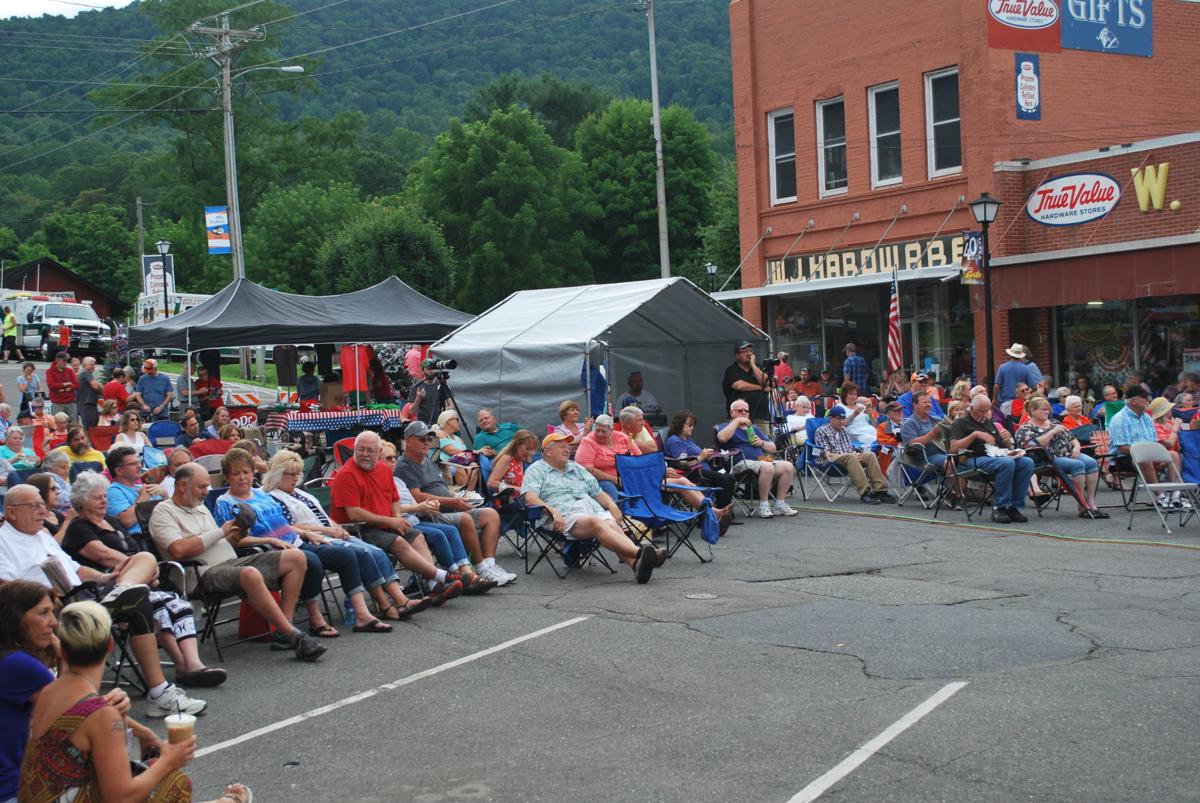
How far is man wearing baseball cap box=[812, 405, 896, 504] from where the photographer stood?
51.2 feet

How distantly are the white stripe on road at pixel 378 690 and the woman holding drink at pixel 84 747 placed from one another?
2108 millimetres

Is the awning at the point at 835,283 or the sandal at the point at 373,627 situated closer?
the sandal at the point at 373,627

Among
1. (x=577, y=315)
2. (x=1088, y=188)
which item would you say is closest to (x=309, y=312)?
(x=577, y=315)

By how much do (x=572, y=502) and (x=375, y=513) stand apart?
→ 1.95 m

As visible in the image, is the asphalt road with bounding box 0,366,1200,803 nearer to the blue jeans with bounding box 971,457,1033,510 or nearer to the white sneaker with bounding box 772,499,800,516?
the blue jeans with bounding box 971,457,1033,510

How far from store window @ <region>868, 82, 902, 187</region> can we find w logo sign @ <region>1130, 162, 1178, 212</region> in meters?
5.36

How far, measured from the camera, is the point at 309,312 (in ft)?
68.6

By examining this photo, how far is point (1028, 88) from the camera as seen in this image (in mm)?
24109

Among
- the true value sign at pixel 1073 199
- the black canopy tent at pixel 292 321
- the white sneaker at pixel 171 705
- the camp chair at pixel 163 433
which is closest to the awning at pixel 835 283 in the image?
the true value sign at pixel 1073 199

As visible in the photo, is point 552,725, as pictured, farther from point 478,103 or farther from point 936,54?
point 478,103

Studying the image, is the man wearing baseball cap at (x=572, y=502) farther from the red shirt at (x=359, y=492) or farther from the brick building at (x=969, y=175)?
the brick building at (x=969, y=175)

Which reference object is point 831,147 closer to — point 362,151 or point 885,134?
point 885,134

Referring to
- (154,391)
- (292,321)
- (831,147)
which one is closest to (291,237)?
(831,147)

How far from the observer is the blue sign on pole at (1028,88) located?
24.0m
